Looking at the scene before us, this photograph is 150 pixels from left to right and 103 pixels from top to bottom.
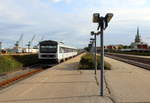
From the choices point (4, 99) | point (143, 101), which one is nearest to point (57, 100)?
point (4, 99)

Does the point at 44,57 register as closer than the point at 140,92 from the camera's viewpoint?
No

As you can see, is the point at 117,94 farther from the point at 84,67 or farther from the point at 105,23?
the point at 84,67

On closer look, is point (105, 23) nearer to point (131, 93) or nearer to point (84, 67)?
point (131, 93)

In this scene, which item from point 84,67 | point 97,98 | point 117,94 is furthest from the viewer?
point 84,67

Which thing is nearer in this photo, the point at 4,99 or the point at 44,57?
the point at 4,99

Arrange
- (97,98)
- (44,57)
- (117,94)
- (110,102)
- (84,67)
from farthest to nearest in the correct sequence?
(44,57)
(84,67)
(117,94)
(97,98)
(110,102)

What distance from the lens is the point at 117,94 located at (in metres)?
12.7

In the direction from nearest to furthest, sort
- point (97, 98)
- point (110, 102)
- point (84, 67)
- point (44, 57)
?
point (110, 102), point (97, 98), point (84, 67), point (44, 57)

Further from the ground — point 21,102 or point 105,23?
point 105,23

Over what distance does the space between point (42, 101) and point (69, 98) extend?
1.10 meters

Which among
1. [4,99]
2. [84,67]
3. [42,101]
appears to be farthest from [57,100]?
[84,67]

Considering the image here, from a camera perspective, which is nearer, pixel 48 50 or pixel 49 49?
pixel 49 49

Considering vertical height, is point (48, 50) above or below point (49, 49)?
below

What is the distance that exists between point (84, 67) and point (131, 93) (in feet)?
56.4
